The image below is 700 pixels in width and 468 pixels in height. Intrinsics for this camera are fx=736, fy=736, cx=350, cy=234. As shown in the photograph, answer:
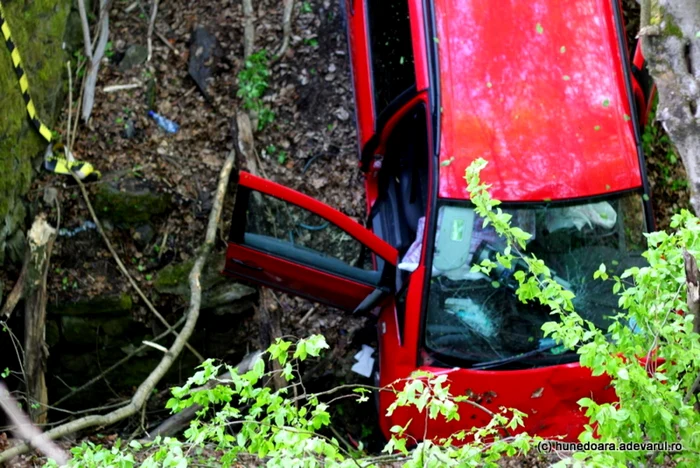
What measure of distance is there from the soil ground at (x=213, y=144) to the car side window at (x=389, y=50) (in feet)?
3.71

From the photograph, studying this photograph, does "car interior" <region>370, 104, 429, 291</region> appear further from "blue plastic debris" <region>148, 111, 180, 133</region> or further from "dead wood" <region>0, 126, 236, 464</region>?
"blue plastic debris" <region>148, 111, 180, 133</region>

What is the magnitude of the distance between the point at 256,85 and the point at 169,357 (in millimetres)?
2789

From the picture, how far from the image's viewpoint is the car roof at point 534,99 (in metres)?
4.65

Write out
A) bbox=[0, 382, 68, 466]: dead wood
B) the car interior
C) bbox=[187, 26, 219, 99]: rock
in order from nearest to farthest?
bbox=[0, 382, 68, 466]: dead wood, the car interior, bbox=[187, 26, 219, 99]: rock

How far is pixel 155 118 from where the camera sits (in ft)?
22.5

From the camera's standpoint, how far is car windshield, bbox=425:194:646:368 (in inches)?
179

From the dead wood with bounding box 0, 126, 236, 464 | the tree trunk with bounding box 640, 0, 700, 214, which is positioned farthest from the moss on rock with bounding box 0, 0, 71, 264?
the tree trunk with bounding box 640, 0, 700, 214

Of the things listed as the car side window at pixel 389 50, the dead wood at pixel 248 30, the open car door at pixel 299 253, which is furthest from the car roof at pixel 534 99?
the dead wood at pixel 248 30

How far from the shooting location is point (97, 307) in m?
6.11

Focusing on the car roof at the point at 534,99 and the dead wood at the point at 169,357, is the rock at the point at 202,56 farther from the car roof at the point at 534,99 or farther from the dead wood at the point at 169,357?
the car roof at the point at 534,99

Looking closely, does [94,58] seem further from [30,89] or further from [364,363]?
[364,363]

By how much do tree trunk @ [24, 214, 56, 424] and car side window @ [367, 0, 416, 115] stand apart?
284 centimetres

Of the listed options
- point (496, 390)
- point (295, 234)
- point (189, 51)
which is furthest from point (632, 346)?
point (189, 51)

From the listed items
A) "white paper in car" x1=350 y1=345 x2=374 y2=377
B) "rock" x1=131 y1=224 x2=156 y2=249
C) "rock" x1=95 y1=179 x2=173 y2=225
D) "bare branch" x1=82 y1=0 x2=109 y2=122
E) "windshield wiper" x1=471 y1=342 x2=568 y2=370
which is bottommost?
"white paper in car" x1=350 y1=345 x2=374 y2=377
